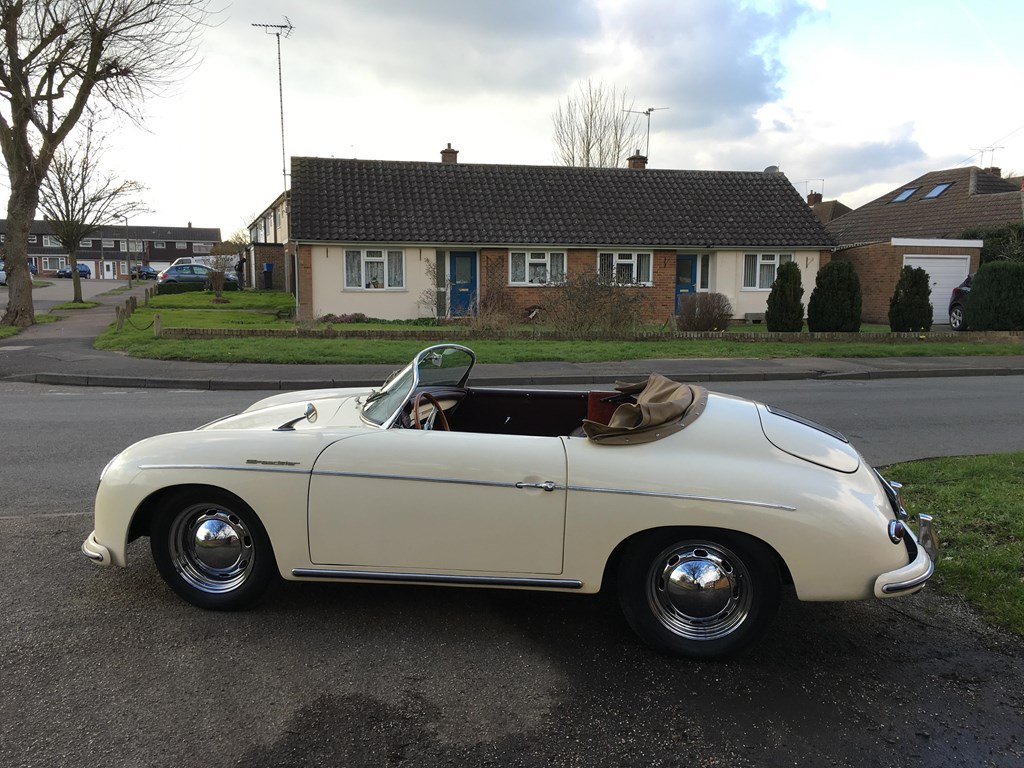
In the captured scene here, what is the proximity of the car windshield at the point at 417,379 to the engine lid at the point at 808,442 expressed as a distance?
1.67 m

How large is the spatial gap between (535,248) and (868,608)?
20619mm

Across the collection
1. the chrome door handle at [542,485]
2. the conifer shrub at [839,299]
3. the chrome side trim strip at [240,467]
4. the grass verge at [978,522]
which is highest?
the conifer shrub at [839,299]

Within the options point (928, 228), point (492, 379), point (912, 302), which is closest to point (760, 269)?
point (912, 302)

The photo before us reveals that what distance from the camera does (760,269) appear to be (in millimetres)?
25047

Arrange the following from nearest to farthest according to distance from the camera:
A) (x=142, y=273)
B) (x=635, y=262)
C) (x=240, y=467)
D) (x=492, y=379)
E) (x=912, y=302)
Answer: (x=240, y=467), (x=492, y=379), (x=912, y=302), (x=635, y=262), (x=142, y=273)

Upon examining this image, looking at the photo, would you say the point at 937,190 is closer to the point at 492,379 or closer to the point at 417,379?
the point at 492,379

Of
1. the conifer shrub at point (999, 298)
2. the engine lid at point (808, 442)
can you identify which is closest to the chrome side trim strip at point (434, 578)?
the engine lid at point (808, 442)

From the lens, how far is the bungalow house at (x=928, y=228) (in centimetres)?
2455

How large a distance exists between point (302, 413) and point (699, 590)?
7.33 feet

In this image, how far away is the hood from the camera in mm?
3775

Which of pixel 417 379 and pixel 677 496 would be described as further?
pixel 417 379

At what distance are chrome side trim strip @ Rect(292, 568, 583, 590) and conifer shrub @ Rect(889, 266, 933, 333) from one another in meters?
18.4

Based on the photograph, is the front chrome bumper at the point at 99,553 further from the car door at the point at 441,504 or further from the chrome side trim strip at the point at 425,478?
the chrome side trim strip at the point at 425,478

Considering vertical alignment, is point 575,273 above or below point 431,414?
above
